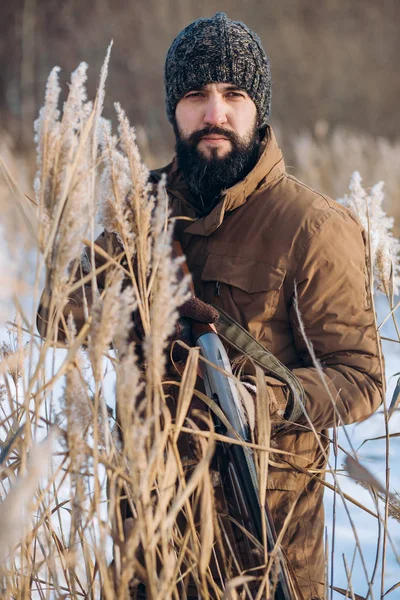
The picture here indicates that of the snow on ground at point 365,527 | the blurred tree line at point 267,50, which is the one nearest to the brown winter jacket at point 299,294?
the snow on ground at point 365,527

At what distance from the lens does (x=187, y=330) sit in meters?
1.44

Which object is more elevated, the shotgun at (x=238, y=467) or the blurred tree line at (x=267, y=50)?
the blurred tree line at (x=267, y=50)

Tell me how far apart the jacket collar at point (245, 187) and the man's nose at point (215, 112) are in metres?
0.13

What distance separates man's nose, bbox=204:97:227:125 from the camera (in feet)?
6.52

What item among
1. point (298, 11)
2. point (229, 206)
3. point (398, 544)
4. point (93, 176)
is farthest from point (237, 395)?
point (298, 11)

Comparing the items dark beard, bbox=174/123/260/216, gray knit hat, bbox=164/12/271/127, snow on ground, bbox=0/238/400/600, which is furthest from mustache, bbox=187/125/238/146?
snow on ground, bbox=0/238/400/600

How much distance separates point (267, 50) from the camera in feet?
65.9

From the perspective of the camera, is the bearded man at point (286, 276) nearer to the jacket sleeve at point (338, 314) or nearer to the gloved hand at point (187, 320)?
the jacket sleeve at point (338, 314)

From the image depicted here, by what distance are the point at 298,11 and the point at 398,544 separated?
20201mm

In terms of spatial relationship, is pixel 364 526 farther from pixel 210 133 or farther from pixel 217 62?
pixel 217 62

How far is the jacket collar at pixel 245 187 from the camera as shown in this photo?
1.79 metres

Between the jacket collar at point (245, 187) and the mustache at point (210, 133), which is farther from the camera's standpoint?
the mustache at point (210, 133)

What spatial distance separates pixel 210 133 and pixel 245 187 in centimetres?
25

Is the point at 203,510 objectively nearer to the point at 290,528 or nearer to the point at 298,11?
the point at 290,528
